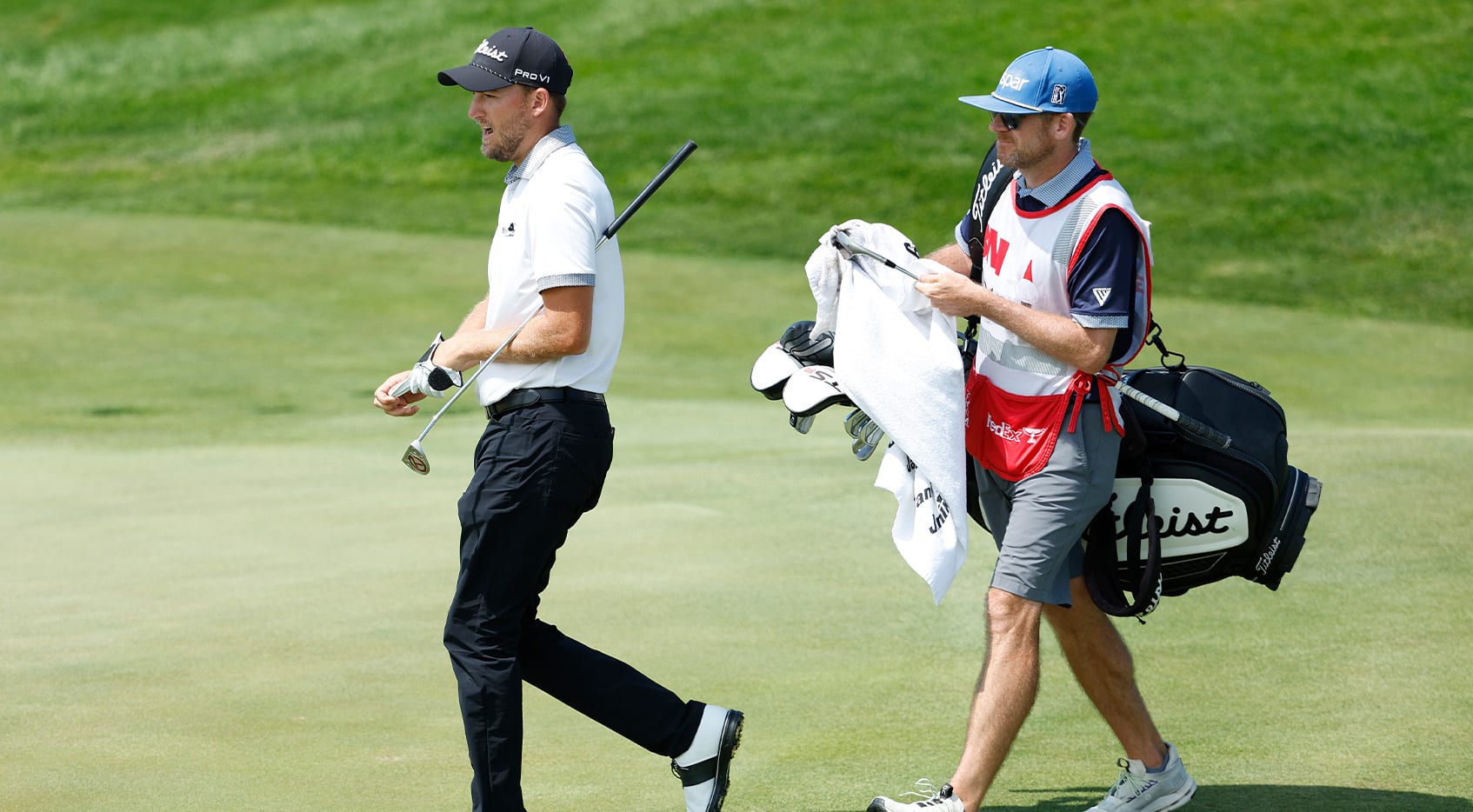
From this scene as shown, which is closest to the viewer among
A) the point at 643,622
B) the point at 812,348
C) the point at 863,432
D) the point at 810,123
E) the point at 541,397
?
the point at 541,397

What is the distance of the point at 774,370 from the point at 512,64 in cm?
101

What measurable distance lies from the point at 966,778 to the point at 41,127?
2357cm

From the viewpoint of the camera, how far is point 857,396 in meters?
4.49

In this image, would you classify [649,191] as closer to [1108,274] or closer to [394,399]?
[394,399]

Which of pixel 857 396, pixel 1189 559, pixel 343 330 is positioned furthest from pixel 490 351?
pixel 343 330

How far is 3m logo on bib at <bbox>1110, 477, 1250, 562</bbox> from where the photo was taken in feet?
15.2

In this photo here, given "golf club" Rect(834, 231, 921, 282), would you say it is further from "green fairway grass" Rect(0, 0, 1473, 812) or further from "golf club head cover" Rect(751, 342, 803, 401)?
"green fairway grass" Rect(0, 0, 1473, 812)

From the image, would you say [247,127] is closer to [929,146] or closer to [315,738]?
[929,146]

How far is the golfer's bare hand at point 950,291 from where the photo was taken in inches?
172

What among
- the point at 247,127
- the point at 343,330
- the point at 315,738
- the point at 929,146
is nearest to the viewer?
the point at 315,738

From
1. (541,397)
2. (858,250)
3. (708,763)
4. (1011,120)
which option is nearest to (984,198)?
(1011,120)

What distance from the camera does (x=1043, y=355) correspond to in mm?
4527

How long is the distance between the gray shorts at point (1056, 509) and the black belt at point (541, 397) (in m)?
1.08

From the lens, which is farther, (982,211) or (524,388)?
(982,211)
